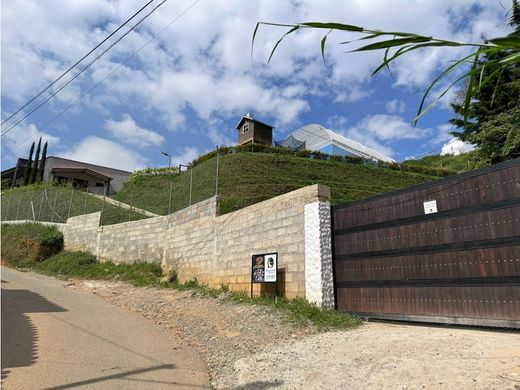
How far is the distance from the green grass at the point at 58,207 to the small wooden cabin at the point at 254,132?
13787 millimetres

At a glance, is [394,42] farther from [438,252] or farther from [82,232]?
[82,232]

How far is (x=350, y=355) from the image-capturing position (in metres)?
4.90

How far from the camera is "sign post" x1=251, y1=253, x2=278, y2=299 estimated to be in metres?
8.12

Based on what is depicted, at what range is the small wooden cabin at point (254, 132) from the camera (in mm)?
31297

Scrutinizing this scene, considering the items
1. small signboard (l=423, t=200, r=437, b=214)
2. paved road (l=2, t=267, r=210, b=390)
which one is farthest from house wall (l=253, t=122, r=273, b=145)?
small signboard (l=423, t=200, r=437, b=214)

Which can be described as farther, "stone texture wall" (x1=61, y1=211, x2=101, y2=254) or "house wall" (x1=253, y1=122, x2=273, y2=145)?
"house wall" (x1=253, y1=122, x2=273, y2=145)

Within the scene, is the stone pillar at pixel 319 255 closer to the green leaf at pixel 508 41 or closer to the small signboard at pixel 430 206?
the small signboard at pixel 430 206

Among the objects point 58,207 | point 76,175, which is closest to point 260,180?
point 58,207

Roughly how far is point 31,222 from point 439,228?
22423 millimetres

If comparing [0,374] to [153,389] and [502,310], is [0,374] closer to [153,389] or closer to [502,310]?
[153,389]

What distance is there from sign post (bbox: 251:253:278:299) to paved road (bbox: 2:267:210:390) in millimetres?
2210

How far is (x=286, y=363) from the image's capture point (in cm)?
503

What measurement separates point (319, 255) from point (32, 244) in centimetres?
1661

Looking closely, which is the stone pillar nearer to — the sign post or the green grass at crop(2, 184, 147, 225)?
the sign post
